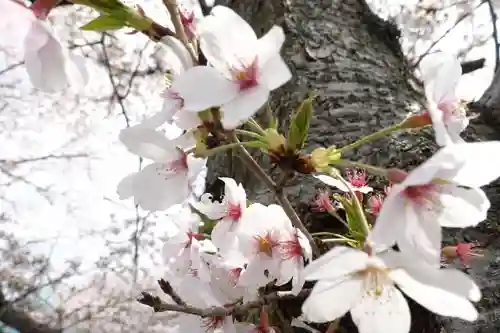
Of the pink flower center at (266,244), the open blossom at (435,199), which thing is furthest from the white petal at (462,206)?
the pink flower center at (266,244)

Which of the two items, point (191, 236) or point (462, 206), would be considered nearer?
point (462, 206)

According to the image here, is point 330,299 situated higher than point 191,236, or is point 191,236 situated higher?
point 330,299

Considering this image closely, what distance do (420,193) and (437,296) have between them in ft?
0.31

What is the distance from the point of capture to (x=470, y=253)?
658mm

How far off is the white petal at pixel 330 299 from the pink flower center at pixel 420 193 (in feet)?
0.32

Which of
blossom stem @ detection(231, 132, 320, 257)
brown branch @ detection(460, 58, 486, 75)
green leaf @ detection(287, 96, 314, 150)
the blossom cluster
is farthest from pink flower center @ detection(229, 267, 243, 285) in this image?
brown branch @ detection(460, 58, 486, 75)

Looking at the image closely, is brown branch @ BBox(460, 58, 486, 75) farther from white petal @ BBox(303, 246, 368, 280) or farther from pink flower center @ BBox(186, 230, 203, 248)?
white petal @ BBox(303, 246, 368, 280)

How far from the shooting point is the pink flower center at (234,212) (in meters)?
0.69

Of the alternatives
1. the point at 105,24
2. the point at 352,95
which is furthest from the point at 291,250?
the point at 352,95

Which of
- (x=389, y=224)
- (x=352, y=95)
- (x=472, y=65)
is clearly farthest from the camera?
(x=472, y=65)

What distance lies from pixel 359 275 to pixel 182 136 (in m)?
0.24

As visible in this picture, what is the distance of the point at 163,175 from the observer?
60 cm

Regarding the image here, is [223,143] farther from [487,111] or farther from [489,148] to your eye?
[487,111]

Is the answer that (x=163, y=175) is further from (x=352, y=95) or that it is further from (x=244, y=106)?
(x=352, y=95)
